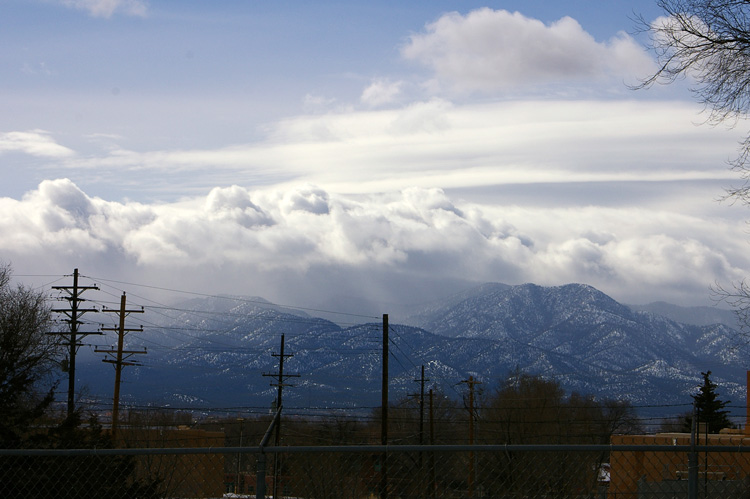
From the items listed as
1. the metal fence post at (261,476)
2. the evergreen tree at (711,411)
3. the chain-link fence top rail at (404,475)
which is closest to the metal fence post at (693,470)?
the chain-link fence top rail at (404,475)

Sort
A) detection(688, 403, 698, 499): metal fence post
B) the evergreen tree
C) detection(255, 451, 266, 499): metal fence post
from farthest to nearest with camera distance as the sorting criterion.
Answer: the evergreen tree, detection(255, 451, 266, 499): metal fence post, detection(688, 403, 698, 499): metal fence post

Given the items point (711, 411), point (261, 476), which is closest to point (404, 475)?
point (261, 476)

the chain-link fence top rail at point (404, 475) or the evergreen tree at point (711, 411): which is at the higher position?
A: the chain-link fence top rail at point (404, 475)

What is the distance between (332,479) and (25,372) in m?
6.37

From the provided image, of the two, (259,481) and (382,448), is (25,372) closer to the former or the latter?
(259,481)

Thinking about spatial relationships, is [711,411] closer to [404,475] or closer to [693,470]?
[404,475]

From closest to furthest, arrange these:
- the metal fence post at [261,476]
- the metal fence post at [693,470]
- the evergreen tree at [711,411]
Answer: the metal fence post at [693,470] → the metal fence post at [261,476] → the evergreen tree at [711,411]

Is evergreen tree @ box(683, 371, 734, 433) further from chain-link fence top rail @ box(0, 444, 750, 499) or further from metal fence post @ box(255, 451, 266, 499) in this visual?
metal fence post @ box(255, 451, 266, 499)

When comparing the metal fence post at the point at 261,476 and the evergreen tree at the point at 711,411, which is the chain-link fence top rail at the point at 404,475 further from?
the evergreen tree at the point at 711,411

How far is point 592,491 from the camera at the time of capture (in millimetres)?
6484

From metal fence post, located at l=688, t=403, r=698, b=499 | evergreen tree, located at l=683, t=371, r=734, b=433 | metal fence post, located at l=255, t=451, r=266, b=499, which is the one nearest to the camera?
metal fence post, located at l=688, t=403, r=698, b=499

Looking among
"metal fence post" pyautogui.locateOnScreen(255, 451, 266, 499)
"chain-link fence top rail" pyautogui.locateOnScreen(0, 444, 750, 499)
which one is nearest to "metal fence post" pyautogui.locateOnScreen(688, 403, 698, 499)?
"chain-link fence top rail" pyautogui.locateOnScreen(0, 444, 750, 499)

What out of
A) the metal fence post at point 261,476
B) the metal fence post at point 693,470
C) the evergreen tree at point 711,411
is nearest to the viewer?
the metal fence post at point 693,470

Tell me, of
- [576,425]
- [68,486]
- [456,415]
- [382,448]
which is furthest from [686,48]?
[456,415]
